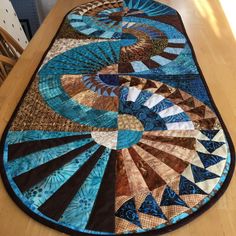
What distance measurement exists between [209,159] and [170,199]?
0.63ft

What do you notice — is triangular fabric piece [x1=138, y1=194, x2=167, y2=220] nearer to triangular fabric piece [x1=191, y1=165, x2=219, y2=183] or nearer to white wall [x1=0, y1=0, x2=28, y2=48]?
triangular fabric piece [x1=191, y1=165, x2=219, y2=183]

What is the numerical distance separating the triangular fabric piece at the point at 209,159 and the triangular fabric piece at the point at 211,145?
0.9 inches

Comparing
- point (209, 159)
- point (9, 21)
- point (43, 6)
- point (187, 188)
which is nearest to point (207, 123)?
point (209, 159)

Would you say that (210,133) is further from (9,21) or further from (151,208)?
(9,21)

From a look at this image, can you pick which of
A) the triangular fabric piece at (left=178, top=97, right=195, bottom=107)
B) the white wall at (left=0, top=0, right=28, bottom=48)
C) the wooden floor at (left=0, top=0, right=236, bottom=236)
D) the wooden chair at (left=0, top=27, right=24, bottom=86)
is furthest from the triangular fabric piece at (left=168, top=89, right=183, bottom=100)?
the white wall at (left=0, top=0, right=28, bottom=48)

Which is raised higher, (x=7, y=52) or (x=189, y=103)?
(x=7, y=52)

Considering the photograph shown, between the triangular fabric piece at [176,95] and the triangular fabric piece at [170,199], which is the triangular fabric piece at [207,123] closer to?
the triangular fabric piece at [176,95]

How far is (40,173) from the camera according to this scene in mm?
850

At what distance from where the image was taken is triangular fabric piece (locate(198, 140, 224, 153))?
913 mm

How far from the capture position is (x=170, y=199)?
0.78m

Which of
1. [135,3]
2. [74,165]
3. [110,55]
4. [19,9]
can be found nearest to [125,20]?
[135,3]

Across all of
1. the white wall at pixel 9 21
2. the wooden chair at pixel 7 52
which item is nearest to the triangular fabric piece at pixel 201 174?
the wooden chair at pixel 7 52

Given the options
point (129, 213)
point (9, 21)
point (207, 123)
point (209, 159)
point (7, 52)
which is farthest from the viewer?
point (9, 21)

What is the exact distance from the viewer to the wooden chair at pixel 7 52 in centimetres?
140
